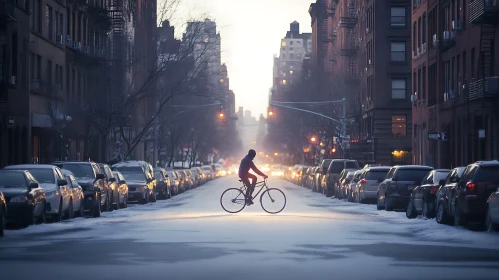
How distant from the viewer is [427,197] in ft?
98.3

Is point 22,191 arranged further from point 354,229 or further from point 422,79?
point 422,79

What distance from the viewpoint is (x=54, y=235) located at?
75.5 ft

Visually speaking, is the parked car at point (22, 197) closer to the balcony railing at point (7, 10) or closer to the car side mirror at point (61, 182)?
the car side mirror at point (61, 182)

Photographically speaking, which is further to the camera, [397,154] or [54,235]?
[397,154]

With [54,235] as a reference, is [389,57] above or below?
above

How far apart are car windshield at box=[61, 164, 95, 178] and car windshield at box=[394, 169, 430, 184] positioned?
9.87 meters

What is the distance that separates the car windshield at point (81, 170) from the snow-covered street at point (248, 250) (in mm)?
6751

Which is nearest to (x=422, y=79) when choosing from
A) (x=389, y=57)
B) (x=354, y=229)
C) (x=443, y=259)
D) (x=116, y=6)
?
(x=389, y=57)

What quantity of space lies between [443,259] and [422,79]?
54547 mm

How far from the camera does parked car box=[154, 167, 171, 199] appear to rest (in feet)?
179

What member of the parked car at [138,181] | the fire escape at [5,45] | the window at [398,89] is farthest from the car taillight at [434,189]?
the window at [398,89]

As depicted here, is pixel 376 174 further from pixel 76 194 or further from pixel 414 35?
pixel 414 35

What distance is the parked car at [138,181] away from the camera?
46.4 metres

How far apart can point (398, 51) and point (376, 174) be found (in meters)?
42.7
